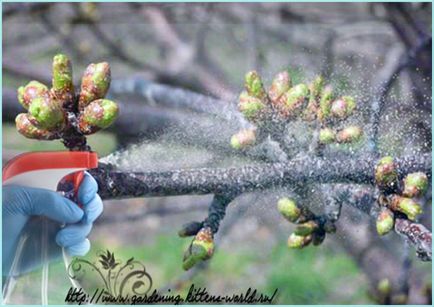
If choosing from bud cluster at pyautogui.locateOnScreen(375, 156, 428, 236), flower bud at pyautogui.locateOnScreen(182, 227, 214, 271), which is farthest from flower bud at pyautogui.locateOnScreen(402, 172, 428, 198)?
flower bud at pyautogui.locateOnScreen(182, 227, 214, 271)

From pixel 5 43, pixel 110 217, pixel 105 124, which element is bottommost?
pixel 110 217

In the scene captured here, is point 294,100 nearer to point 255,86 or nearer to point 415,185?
point 255,86

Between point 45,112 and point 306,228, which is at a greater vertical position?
point 45,112

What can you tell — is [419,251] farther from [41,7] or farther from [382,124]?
[41,7]

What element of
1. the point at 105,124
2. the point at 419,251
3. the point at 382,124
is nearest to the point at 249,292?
the point at 382,124

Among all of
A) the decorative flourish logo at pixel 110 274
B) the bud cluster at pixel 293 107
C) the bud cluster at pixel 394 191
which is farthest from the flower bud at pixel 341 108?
the decorative flourish logo at pixel 110 274

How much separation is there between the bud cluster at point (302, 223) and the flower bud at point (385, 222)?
0.42 ft

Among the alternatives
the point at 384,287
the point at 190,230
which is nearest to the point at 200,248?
the point at 190,230

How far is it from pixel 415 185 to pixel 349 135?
0.16 meters

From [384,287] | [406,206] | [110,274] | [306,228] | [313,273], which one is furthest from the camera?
[313,273]

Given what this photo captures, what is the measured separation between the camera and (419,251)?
1224 mm

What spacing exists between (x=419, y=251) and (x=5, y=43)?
146 centimetres

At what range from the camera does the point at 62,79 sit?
3.72ft

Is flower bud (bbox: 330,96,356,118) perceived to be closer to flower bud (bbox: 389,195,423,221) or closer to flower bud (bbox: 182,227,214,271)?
flower bud (bbox: 389,195,423,221)
